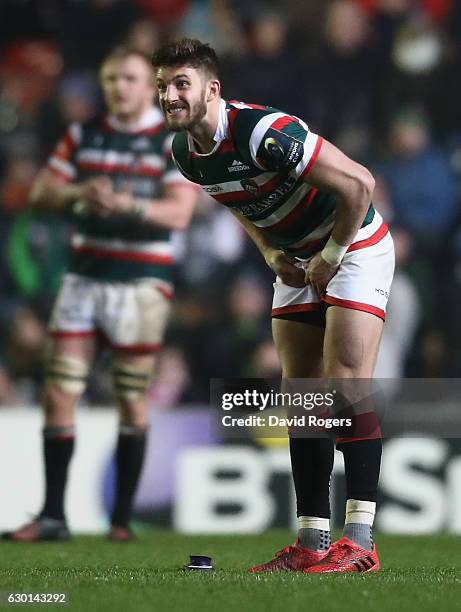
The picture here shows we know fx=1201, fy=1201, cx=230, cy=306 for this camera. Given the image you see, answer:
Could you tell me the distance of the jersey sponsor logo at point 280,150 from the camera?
12.8 feet

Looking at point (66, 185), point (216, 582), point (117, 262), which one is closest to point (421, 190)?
point (117, 262)

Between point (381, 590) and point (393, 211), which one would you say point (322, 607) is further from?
point (393, 211)

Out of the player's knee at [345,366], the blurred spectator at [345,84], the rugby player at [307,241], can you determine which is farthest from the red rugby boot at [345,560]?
the blurred spectator at [345,84]

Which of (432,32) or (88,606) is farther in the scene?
(432,32)

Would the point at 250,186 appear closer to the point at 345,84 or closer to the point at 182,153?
the point at 182,153

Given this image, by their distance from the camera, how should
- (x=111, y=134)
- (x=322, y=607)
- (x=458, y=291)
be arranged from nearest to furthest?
(x=322, y=607) → (x=111, y=134) → (x=458, y=291)

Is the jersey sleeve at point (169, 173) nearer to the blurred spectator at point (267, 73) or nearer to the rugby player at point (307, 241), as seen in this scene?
the rugby player at point (307, 241)

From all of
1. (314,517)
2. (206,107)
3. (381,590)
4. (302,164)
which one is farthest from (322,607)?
(206,107)

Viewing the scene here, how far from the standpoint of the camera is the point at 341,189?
4.01 meters

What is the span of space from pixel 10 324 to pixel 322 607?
610 cm

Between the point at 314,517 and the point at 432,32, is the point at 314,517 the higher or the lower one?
the lower one

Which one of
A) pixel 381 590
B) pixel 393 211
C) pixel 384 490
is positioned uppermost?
pixel 393 211

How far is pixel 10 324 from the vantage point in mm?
9000

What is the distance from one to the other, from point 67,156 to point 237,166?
2651mm
